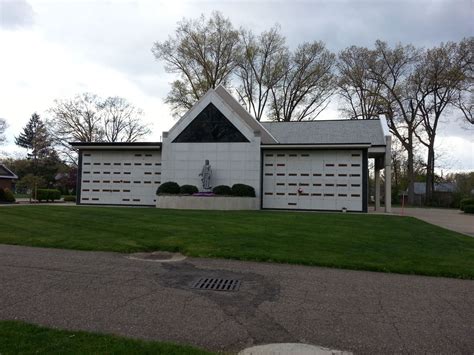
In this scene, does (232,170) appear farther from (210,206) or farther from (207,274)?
(207,274)

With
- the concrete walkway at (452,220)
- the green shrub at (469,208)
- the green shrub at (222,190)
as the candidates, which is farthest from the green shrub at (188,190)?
the green shrub at (469,208)

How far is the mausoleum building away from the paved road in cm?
1753

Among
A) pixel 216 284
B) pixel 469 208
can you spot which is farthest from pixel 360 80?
pixel 216 284

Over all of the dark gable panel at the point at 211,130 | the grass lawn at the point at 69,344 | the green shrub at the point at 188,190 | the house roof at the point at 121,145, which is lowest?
the grass lawn at the point at 69,344

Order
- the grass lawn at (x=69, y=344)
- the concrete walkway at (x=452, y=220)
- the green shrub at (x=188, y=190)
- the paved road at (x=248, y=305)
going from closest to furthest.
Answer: the grass lawn at (x=69, y=344) < the paved road at (x=248, y=305) < the concrete walkway at (x=452, y=220) < the green shrub at (x=188, y=190)

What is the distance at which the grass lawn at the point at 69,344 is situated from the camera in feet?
12.0

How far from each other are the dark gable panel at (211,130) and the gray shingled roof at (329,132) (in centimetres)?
413

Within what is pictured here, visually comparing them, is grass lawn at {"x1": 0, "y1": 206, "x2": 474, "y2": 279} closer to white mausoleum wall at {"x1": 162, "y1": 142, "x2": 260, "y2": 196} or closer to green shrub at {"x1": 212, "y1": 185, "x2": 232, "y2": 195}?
green shrub at {"x1": 212, "y1": 185, "x2": 232, "y2": 195}

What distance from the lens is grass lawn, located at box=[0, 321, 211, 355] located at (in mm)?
3650

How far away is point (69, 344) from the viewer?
381cm

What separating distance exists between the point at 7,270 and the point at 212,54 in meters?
42.1

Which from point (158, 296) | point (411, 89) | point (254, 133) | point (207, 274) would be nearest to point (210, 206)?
point (254, 133)

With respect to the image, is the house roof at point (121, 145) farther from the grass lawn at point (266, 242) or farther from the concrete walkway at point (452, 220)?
the concrete walkway at point (452, 220)

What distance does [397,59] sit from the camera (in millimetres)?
43562
